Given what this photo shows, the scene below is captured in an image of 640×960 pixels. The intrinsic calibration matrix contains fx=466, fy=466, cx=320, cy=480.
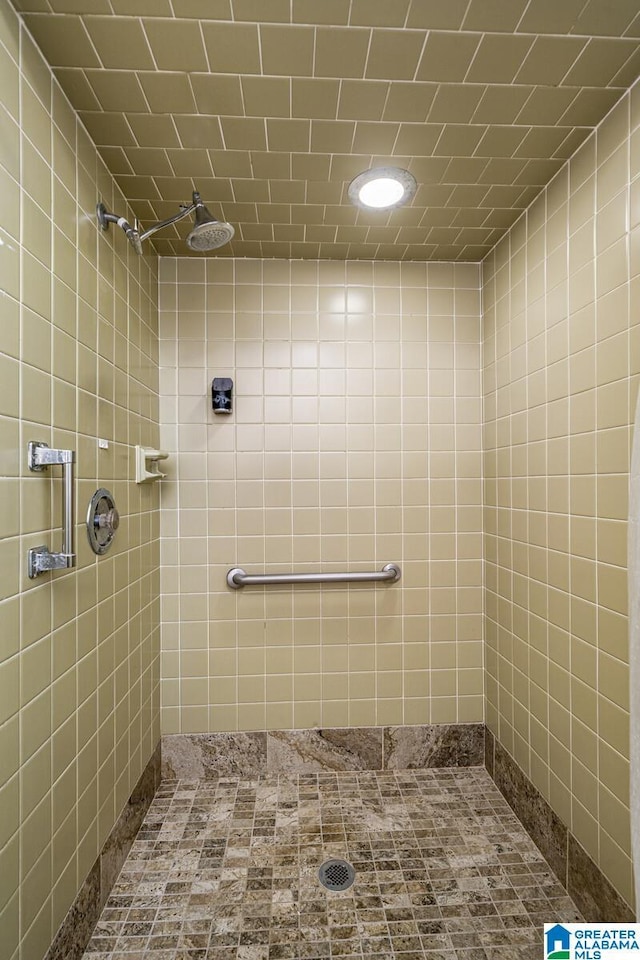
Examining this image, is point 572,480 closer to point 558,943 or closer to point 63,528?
point 558,943

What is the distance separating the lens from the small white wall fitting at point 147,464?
165 centimetres

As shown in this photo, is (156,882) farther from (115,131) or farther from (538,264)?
(538,264)

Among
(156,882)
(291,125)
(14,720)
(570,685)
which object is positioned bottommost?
(156,882)

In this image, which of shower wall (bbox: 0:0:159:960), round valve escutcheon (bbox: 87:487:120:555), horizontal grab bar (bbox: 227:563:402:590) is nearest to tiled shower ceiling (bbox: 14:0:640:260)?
shower wall (bbox: 0:0:159:960)

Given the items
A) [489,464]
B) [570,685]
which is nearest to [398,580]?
[489,464]

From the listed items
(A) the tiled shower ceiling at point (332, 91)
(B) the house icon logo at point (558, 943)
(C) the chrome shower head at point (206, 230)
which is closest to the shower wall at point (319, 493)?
(A) the tiled shower ceiling at point (332, 91)

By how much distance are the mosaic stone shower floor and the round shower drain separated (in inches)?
0.9

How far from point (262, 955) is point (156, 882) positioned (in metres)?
0.42

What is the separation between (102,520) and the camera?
1324mm

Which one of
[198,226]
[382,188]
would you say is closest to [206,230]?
[198,226]

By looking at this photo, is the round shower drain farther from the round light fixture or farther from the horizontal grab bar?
the round light fixture

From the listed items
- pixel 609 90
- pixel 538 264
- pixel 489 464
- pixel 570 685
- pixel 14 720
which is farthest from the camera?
pixel 489 464

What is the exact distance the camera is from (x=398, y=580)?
6.59 feet

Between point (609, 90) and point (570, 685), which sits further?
point (570, 685)
